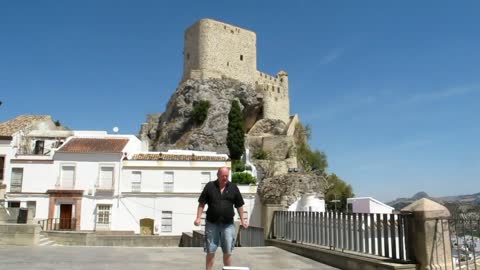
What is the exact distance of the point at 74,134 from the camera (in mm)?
38469

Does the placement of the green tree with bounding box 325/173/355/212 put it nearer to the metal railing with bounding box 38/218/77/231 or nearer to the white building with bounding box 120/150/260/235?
the white building with bounding box 120/150/260/235

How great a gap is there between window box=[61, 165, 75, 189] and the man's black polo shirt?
28.2 meters

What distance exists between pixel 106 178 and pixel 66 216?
13.3 ft

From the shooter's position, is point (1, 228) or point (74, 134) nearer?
point (1, 228)

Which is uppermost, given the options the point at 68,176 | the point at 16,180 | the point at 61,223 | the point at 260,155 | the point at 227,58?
the point at 227,58

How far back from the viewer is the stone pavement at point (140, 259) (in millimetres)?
8477

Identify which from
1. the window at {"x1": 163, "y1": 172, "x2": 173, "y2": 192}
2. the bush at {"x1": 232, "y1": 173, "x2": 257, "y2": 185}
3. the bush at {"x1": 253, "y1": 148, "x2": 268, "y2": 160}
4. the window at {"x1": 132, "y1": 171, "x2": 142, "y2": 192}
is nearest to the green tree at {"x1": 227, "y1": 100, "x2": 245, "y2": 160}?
the bush at {"x1": 253, "y1": 148, "x2": 268, "y2": 160}

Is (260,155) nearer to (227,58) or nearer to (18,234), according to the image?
(227,58)

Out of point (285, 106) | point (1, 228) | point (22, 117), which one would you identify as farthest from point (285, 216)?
point (285, 106)

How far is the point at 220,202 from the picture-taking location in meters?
6.85

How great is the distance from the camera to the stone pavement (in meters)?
8.48

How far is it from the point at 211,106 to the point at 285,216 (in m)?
49.2

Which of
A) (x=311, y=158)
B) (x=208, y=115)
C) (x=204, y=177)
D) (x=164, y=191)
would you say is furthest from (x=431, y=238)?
(x=311, y=158)

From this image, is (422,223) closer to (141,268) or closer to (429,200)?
(429,200)
